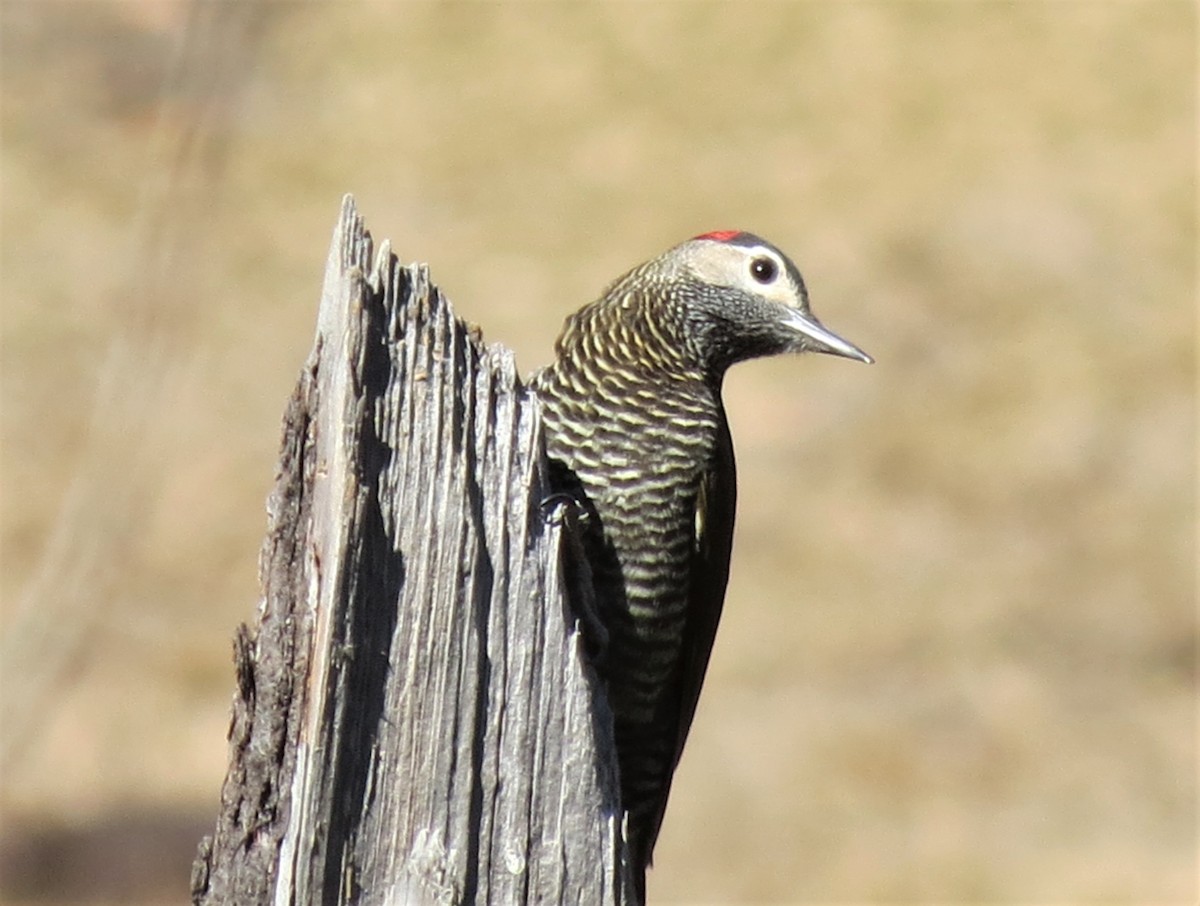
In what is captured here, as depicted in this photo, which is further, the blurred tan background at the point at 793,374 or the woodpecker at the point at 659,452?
the blurred tan background at the point at 793,374

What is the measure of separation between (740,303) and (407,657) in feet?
6.93

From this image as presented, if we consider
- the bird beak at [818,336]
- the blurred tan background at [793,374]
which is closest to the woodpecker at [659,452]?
the bird beak at [818,336]

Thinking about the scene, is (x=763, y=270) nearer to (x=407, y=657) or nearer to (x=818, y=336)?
(x=818, y=336)

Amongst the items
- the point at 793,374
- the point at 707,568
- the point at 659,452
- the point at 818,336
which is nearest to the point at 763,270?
the point at 818,336

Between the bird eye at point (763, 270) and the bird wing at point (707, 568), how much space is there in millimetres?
369

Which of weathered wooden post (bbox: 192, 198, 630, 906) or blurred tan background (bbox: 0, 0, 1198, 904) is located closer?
weathered wooden post (bbox: 192, 198, 630, 906)

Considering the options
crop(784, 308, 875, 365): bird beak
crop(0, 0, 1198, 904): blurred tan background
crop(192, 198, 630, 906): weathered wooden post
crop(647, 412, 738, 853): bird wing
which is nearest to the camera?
crop(192, 198, 630, 906): weathered wooden post

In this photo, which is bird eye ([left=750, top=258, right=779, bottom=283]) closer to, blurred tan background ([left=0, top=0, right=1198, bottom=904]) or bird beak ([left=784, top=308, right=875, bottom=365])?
bird beak ([left=784, top=308, right=875, bottom=365])

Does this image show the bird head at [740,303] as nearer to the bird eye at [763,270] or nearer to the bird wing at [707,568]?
the bird eye at [763,270]

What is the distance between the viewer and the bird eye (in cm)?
465

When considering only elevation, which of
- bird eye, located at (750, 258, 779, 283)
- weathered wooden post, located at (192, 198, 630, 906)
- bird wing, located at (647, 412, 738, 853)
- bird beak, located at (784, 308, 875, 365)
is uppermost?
bird eye, located at (750, 258, 779, 283)

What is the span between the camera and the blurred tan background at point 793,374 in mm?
9250

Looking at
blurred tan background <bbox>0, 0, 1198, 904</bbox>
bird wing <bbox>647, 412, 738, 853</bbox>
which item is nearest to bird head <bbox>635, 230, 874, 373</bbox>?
bird wing <bbox>647, 412, 738, 853</bbox>

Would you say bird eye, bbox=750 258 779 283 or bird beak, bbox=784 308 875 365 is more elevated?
bird eye, bbox=750 258 779 283
